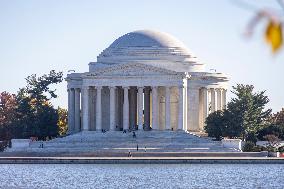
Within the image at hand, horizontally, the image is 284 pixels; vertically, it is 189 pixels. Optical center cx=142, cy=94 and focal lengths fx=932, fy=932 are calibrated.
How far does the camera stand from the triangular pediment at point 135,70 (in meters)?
143

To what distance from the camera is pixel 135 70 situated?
144m

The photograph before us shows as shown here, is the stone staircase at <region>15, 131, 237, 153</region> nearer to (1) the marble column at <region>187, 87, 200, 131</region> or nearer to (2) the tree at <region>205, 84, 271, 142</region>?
(2) the tree at <region>205, 84, 271, 142</region>

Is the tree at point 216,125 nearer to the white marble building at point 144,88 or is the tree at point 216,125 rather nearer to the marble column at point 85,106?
the white marble building at point 144,88

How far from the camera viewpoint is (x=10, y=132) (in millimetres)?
158250

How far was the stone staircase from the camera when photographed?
124 meters

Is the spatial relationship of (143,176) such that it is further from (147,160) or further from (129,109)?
(129,109)

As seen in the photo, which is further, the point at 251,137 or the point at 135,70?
the point at 135,70

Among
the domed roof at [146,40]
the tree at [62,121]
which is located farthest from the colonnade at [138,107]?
the tree at [62,121]

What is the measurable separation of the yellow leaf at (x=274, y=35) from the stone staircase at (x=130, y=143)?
116621 mm

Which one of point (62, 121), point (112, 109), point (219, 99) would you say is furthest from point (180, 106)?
point (62, 121)

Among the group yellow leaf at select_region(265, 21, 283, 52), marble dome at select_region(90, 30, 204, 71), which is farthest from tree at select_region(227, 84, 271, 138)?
yellow leaf at select_region(265, 21, 283, 52)

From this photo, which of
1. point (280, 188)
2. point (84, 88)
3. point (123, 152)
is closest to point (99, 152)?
point (123, 152)

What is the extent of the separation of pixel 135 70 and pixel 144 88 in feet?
16.9

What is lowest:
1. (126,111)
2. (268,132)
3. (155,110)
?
(268,132)
